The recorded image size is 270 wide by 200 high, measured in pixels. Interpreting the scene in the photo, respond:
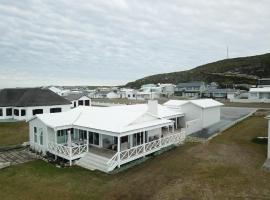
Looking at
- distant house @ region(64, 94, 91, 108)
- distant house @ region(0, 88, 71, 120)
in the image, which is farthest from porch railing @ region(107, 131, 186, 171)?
distant house @ region(64, 94, 91, 108)

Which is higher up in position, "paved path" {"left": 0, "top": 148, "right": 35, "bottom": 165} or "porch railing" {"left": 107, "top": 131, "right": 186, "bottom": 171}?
"porch railing" {"left": 107, "top": 131, "right": 186, "bottom": 171}

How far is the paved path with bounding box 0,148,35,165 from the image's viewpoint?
730 inches

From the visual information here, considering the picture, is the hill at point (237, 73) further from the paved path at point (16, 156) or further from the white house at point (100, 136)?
the paved path at point (16, 156)

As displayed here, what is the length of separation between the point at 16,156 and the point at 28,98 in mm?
18354

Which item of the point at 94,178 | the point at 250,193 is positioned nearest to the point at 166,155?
the point at 94,178

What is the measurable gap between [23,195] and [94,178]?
3.96 m

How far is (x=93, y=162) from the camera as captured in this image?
665 inches

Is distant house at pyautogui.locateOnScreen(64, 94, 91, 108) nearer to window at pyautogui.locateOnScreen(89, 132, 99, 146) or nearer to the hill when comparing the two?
window at pyautogui.locateOnScreen(89, 132, 99, 146)

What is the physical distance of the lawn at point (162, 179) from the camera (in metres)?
12.6

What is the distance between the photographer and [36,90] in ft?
125

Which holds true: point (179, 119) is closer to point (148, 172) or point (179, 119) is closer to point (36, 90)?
point (148, 172)

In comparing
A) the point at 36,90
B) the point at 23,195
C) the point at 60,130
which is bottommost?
the point at 23,195

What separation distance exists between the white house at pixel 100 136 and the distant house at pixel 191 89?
68092mm

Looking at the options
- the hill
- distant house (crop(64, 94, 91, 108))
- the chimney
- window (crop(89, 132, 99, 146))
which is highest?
the hill
